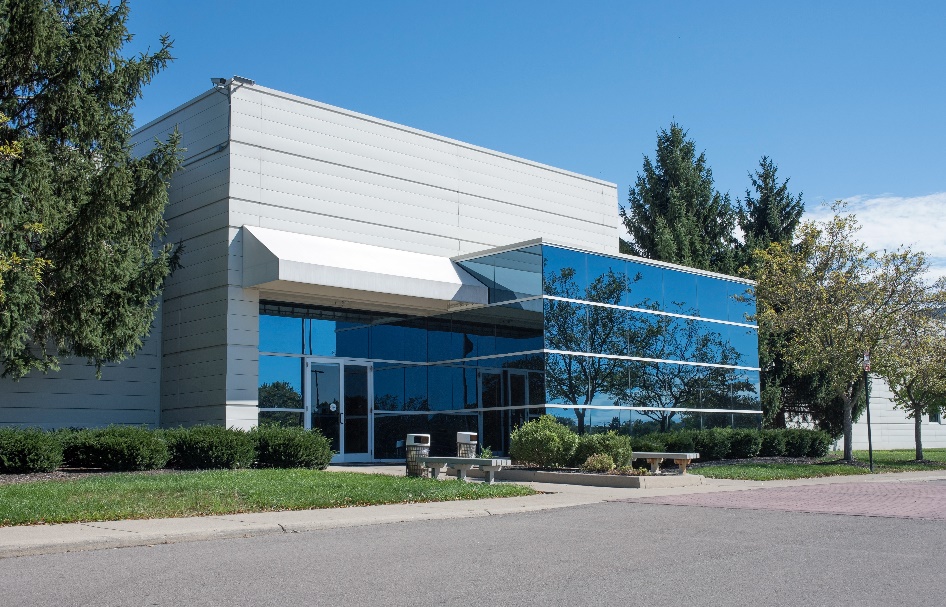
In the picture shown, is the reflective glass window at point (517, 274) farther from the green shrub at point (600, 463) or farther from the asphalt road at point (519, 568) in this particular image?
the asphalt road at point (519, 568)

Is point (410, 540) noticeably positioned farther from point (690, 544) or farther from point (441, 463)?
point (441, 463)

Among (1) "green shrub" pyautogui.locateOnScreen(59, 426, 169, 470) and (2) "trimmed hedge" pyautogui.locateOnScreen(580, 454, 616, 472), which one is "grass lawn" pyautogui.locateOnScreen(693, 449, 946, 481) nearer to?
(2) "trimmed hedge" pyautogui.locateOnScreen(580, 454, 616, 472)

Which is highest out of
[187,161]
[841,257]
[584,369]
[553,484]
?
[187,161]

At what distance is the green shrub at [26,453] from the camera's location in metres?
17.0

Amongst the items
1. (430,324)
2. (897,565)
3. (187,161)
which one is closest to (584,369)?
(430,324)

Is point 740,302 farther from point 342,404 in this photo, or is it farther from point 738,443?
point 342,404

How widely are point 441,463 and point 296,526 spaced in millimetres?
6928

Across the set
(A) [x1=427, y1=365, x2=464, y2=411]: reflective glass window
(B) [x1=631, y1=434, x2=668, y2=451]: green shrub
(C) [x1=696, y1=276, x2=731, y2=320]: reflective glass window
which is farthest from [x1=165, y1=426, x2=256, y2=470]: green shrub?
(C) [x1=696, y1=276, x2=731, y2=320]: reflective glass window

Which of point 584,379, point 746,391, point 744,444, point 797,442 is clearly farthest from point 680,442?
point 797,442

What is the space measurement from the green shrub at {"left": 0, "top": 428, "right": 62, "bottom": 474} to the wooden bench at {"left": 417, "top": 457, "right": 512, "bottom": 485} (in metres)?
6.96

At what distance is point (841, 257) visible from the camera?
2553 cm

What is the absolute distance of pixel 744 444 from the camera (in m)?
26.9

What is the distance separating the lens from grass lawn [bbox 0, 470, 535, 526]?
1121 centimetres

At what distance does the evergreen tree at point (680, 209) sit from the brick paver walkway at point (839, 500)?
71.0 feet
